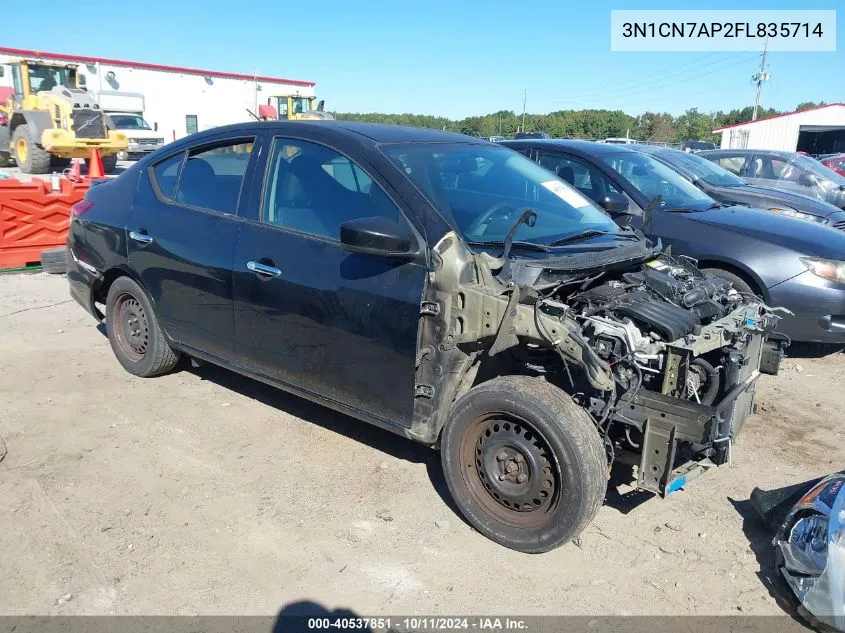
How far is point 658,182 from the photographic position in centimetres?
646

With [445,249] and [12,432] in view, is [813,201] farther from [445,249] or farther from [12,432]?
[12,432]

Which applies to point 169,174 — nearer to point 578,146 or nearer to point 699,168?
point 578,146

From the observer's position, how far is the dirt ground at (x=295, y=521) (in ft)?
9.45

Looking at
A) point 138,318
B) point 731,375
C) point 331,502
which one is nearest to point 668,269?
point 731,375

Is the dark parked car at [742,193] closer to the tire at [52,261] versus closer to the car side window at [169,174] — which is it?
the car side window at [169,174]

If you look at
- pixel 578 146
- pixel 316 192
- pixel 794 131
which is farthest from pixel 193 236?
pixel 794 131

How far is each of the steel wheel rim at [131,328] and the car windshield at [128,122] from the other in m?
22.4

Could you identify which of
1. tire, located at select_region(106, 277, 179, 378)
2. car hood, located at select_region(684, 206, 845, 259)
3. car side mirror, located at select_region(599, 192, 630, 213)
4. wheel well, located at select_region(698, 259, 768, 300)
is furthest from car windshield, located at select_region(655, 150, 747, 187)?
tire, located at select_region(106, 277, 179, 378)

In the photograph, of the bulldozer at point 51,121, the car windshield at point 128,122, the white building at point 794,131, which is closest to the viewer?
the bulldozer at point 51,121

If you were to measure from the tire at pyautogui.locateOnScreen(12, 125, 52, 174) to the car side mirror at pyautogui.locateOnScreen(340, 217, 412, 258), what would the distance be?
19.8 metres

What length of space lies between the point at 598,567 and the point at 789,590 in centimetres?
77

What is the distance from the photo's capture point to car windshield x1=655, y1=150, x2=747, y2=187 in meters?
8.07

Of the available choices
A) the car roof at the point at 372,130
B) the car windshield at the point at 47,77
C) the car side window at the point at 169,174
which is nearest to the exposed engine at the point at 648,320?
the car roof at the point at 372,130

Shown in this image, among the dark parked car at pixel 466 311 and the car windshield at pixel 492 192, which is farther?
the car windshield at pixel 492 192
